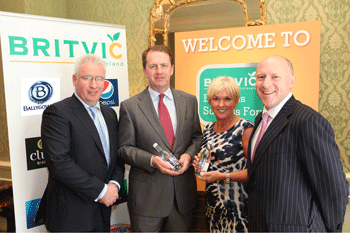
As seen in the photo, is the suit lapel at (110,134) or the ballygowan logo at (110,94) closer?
the suit lapel at (110,134)

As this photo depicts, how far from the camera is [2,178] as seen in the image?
419 centimetres

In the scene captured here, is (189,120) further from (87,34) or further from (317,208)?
(87,34)

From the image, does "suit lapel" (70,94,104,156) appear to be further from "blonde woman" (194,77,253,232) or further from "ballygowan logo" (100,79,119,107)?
"ballygowan logo" (100,79,119,107)

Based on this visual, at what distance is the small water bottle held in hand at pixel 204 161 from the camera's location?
1.84 metres

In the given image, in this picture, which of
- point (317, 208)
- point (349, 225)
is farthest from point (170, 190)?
point (349, 225)

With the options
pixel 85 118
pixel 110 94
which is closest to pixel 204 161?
pixel 85 118

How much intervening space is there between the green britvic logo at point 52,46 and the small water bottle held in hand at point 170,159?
138 centimetres

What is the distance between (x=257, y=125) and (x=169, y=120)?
675 mm

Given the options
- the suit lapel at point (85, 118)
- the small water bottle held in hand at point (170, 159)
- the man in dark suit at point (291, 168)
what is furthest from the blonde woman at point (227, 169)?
the suit lapel at point (85, 118)

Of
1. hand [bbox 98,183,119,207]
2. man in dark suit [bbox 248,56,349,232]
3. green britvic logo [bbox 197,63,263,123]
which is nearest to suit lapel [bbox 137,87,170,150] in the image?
hand [bbox 98,183,119,207]

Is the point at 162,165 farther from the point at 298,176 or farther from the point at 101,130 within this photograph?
the point at 298,176

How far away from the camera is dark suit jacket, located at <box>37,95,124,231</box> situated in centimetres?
175

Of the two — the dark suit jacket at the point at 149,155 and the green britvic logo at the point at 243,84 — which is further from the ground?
the green britvic logo at the point at 243,84

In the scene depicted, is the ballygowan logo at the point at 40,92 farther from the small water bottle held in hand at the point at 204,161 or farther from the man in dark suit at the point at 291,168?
the man in dark suit at the point at 291,168
